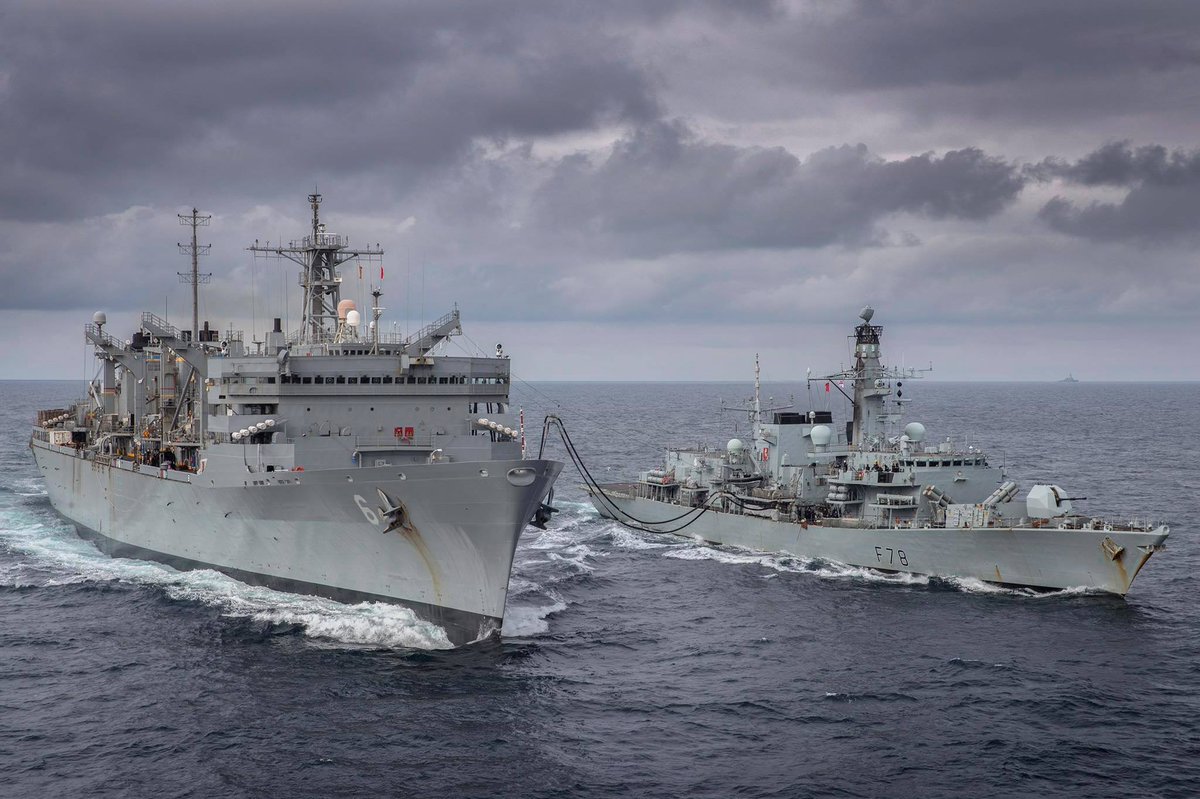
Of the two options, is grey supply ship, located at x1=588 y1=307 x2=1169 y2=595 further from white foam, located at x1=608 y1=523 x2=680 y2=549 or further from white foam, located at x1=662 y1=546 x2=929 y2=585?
white foam, located at x1=608 y1=523 x2=680 y2=549

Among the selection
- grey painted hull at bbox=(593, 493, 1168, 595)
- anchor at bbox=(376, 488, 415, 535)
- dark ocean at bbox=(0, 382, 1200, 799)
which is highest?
anchor at bbox=(376, 488, 415, 535)

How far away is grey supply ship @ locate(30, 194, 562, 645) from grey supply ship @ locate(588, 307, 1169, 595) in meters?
15.8

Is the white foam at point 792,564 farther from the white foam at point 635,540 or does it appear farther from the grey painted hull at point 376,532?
the grey painted hull at point 376,532

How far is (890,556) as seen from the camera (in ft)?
135

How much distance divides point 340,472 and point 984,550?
23.7 metres

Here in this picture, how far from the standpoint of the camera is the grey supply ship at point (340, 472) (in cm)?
2861

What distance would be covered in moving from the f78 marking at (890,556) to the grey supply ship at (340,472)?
16008mm

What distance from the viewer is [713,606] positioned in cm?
3600

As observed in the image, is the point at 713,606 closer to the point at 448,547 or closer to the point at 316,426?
the point at 448,547

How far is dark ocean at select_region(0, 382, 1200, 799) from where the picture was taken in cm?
2155

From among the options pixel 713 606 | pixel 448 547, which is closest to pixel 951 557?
pixel 713 606

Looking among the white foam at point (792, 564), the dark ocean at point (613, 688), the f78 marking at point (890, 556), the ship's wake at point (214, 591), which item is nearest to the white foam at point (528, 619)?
the dark ocean at point (613, 688)

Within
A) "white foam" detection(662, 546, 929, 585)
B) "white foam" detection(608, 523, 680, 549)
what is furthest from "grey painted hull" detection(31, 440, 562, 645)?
"white foam" detection(608, 523, 680, 549)

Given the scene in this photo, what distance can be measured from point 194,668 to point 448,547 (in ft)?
24.1
